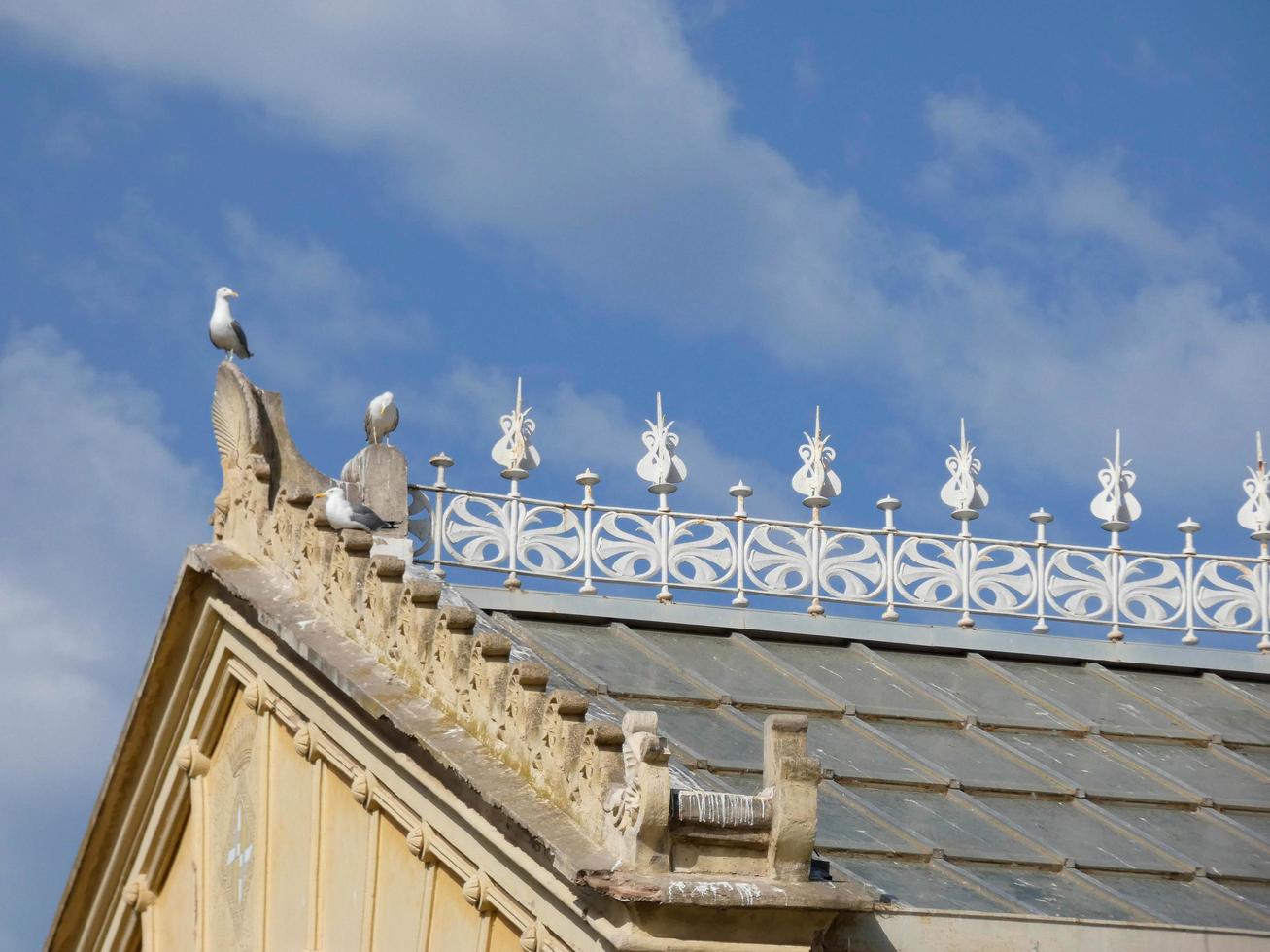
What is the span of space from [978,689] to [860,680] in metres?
1.00

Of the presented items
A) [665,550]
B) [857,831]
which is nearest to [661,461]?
[665,550]

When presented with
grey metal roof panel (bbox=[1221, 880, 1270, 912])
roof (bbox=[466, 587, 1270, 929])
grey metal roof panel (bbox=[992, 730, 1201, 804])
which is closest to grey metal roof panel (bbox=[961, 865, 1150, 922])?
roof (bbox=[466, 587, 1270, 929])

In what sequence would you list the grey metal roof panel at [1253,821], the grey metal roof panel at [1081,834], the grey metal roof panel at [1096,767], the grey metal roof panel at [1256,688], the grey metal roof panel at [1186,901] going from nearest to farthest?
the grey metal roof panel at [1186,901], the grey metal roof panel at [1081,834], the grey metal roof panel at [1253,821], the grey metal roof panel at [1096,767], the grey metal roof panel at [1256,688]

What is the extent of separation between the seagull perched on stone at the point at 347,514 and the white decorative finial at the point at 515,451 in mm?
1219

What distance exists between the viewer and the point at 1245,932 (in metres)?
13.6

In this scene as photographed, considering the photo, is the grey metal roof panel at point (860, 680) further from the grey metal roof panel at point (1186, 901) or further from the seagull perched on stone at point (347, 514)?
the seagull perched on stone at point (347, 514)

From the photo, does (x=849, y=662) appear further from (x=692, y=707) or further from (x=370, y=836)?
(x=370, y=836)

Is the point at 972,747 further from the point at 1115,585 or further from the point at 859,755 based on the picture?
the point at 1115,585

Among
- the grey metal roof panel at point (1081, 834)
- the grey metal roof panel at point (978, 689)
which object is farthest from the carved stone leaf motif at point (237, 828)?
the grey metal roof panel at point (1081, 834)

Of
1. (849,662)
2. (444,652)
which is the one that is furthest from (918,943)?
(849,662)

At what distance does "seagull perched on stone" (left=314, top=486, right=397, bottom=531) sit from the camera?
1631cm

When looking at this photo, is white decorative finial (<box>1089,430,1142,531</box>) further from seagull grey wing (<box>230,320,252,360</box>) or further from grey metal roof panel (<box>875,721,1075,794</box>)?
seagull grey wing (<box>230,320,252,360</box>)

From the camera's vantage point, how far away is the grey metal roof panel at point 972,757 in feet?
52.2

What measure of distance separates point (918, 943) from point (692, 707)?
12.3ft
